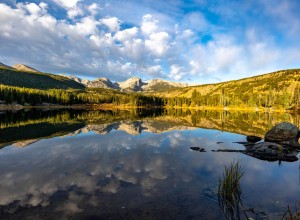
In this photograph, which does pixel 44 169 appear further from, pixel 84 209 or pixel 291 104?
pixel 291 104

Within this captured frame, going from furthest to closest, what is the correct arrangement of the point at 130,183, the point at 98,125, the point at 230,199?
1. the point at 98,125
2. the point at 130,183
3. the point at 230,199

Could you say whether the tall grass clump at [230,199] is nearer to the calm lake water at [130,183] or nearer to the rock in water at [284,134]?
the calm lake water at [130,183]

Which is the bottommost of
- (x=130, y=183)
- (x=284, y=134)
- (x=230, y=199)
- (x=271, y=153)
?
(x=130, y=183)

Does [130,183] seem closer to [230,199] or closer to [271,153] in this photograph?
[230,199]

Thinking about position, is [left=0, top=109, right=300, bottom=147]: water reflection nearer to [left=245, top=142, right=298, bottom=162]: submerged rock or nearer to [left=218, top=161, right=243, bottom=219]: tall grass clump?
[left=245, top=142, right=298, bottom=162]: submerged rock

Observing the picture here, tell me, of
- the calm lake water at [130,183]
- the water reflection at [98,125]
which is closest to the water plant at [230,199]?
the calm lake water at [130,183]

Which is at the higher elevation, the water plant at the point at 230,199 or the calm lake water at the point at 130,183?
the water plant at the point at 230,199

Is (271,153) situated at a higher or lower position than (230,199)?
higher

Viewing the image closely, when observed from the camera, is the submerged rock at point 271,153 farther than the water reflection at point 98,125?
No

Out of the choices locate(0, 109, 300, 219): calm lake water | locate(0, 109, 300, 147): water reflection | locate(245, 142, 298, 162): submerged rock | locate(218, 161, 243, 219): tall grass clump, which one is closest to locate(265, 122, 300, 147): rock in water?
locate(245, 142, 298, 162): submerged rock

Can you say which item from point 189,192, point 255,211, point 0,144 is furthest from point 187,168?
point 0,144

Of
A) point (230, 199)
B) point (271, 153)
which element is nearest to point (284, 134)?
point (271, 153)

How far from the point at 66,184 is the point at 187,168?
11.9 meters

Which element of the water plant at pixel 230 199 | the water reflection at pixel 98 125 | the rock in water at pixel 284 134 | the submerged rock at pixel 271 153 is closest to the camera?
the water plant at pixel 230 199
